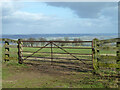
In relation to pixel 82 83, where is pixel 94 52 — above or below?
above

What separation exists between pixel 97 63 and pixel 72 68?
5.67 ft

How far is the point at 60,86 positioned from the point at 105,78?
7.02 ft

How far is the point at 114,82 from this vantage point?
5629 millimetres

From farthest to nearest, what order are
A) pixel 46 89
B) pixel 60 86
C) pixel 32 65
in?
pixel 32 65, pixel 60 86, pixel 46 89

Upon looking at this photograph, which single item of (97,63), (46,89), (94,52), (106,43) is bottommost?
(46,89)

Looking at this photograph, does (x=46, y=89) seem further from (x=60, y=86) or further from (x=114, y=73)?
(x=114, y=73)

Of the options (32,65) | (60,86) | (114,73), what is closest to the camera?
(60,86)

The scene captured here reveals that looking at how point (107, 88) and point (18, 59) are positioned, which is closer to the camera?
point (107, 88)

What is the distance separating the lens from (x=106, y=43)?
6.74m

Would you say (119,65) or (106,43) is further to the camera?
(106,43)

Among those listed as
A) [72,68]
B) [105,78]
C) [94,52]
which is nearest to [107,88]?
[105,78]

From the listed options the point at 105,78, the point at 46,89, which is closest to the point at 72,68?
the point at 105,78

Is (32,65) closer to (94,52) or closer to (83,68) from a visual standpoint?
(83,68)

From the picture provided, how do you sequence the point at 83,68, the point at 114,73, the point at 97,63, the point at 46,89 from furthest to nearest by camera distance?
the point at 83,68
the point at 97,63
the point at 114,73
the point at 46,89
